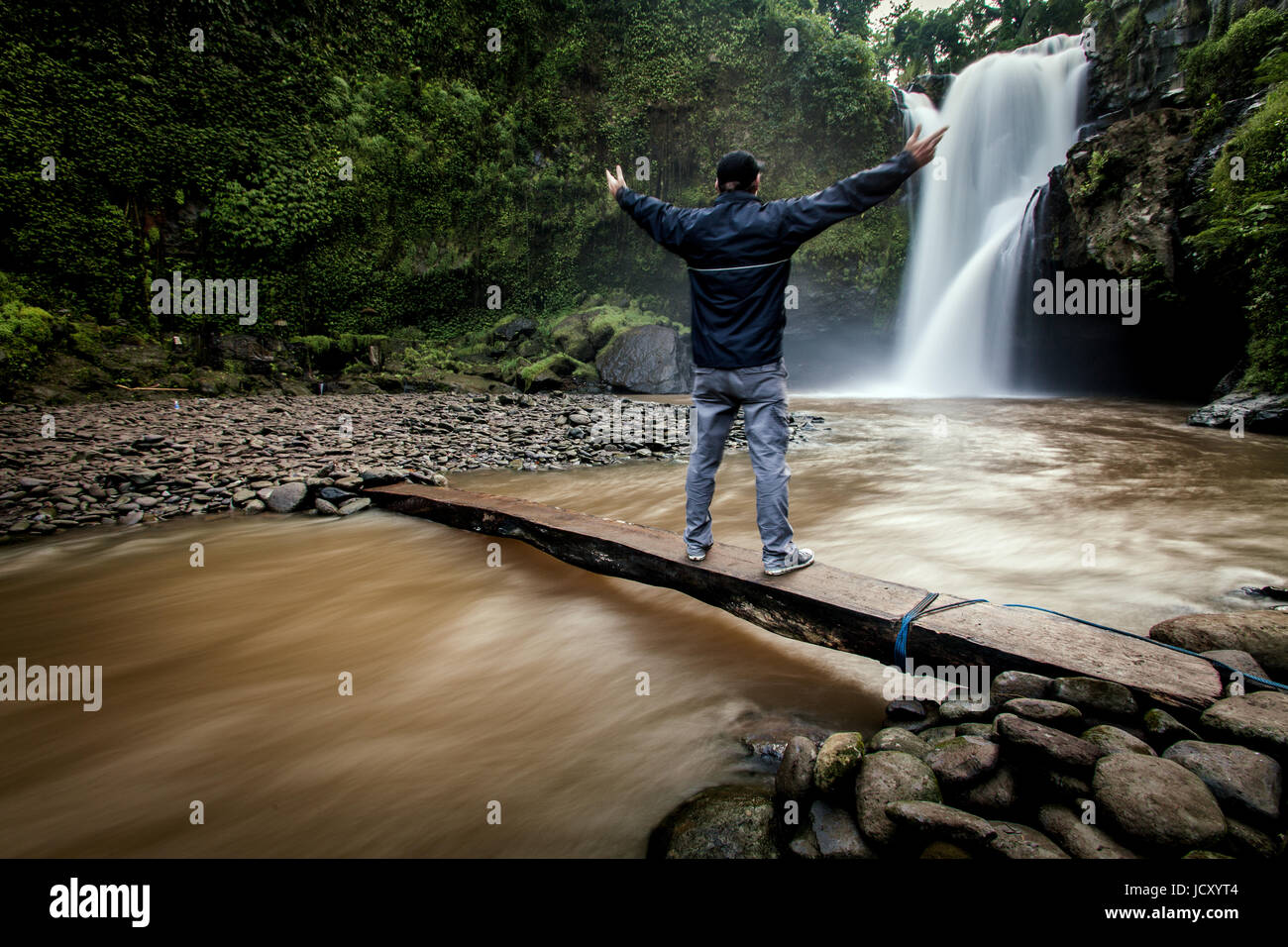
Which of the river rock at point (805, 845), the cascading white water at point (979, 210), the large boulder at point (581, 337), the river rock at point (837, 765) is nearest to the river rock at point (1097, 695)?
the river rock at point (837, 765)

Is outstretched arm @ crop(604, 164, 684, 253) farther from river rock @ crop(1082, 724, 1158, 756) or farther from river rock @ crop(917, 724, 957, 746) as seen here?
river rock @ crop(1082, 724, 1158, 756)

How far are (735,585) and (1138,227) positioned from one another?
49.5 feet

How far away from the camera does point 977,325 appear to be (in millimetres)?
18625

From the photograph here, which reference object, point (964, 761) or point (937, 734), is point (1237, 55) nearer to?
point (937, 734)

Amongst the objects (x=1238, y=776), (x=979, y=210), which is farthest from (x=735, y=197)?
(x=979, y=210)

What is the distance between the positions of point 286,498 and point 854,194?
5018 mm

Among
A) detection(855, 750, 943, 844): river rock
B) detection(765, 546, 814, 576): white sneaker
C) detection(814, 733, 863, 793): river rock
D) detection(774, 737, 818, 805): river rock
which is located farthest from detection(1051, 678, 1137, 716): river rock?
detection(765, 546, 814, 576): white sneaker

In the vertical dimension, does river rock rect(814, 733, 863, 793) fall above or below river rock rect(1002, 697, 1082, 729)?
below

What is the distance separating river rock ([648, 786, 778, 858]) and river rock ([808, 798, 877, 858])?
116mm

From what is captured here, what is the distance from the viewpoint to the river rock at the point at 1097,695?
1.60m

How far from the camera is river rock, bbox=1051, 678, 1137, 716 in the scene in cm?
160

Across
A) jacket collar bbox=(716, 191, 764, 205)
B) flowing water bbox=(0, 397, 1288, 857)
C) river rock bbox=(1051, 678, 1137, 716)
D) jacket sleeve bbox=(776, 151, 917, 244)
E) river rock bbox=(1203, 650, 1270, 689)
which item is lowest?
flowing water bbox=(0, 397, 1288, 857)

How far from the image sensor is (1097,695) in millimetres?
1623
